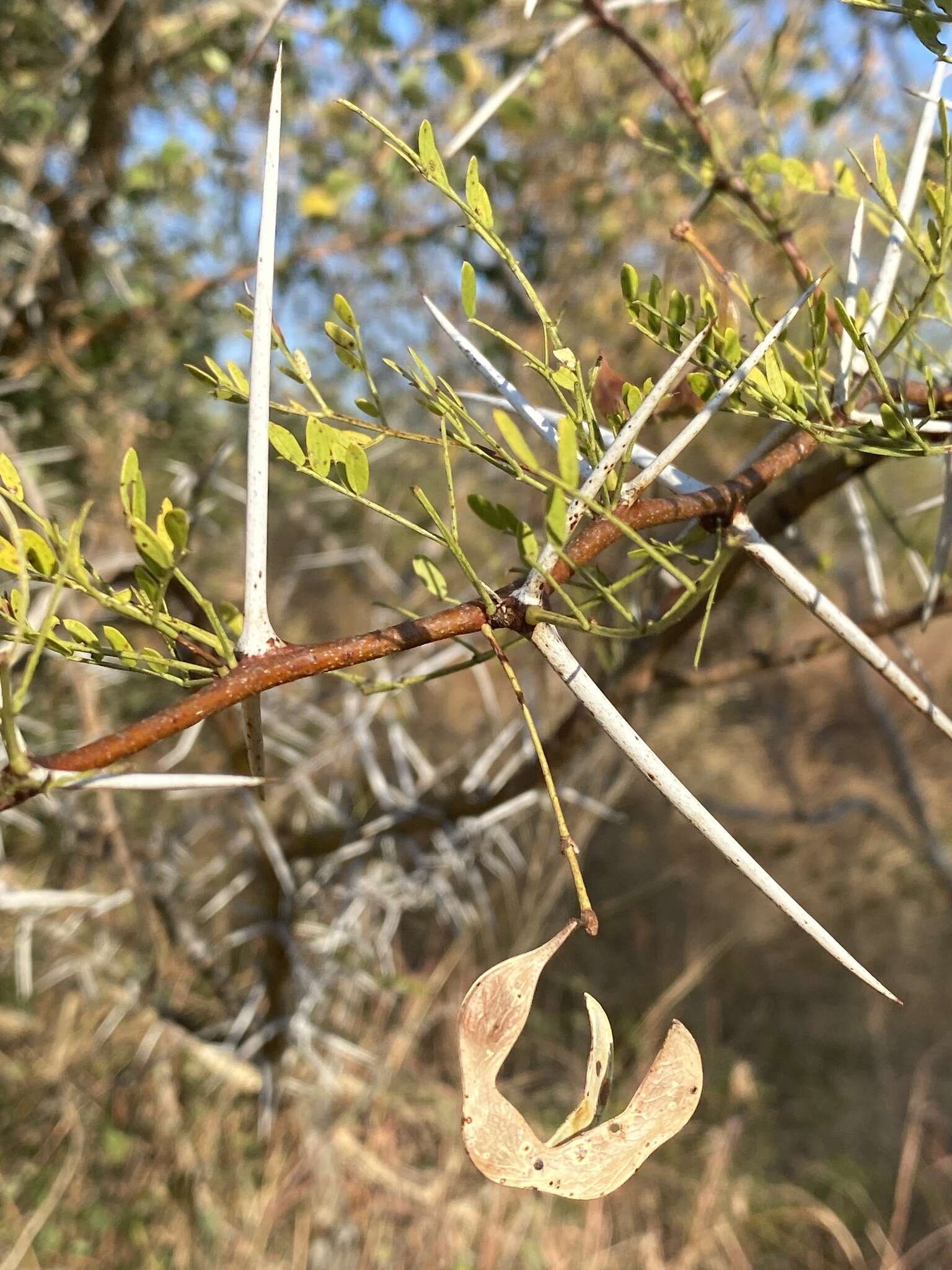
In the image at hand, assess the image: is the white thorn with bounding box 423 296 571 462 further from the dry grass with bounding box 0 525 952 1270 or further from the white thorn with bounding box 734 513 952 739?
the dry grass with bounding box 0 525 952 1270

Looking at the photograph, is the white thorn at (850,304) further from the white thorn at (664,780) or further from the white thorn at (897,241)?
the white thorn at (664,780)

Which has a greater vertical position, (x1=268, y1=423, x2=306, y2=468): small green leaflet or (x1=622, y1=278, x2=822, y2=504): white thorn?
(x1=622, y1=278, x2=822, y2=504): white thorn

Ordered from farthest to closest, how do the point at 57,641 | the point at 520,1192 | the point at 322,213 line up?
the point at 520,1192
the point at 322,213
the point at 57,641

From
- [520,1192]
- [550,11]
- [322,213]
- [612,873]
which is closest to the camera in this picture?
[550,11]

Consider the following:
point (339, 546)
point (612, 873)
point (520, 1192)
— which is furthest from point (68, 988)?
point (612, 873)

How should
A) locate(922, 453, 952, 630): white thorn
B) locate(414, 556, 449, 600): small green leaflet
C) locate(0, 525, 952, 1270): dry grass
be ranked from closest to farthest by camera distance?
locate(414, 556, 449, 600): small green leaflet, locate(922, 453, 952, 630): white thorn, locate(0, 525, 952, 1270): dry grass

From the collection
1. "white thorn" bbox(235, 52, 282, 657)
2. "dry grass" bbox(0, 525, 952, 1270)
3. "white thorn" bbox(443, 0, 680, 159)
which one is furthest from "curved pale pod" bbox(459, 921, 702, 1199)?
"dry grass" bbox(0, 525, 952, 1270)

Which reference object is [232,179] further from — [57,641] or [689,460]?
[57,641]
